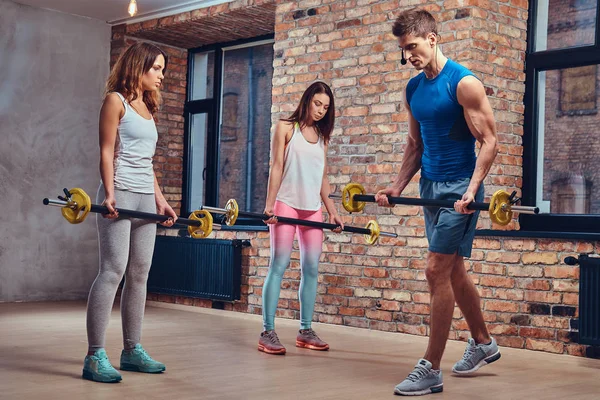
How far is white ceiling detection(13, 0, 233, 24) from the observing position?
687cm

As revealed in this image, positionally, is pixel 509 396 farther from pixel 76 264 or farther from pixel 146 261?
pixel 76 264

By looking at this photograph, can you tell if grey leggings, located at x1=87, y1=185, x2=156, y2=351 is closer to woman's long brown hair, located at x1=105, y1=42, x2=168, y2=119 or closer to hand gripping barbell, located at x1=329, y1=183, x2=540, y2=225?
woman's long brown hair, located at x1=105, y1=42, x2=168, y2=119

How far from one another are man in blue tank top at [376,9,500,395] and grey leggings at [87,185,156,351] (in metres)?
1.18

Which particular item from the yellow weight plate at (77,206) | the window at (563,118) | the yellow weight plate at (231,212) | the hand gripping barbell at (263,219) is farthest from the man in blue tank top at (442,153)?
the window at (563,118)

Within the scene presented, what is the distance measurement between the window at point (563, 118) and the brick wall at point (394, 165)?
3.6 inches

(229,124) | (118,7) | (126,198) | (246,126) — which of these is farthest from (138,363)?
(118,7)

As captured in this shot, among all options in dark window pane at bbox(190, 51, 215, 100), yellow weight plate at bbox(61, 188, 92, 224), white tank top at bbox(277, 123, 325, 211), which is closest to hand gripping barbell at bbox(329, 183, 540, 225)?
white tank top at bbox(277, 123, 325, 211)

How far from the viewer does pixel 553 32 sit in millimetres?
5164

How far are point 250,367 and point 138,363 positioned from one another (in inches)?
21.5

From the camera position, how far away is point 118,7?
23.2 ft

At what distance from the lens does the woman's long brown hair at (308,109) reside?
14.6 feet

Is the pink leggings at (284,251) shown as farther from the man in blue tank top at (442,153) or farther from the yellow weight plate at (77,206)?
the yellow weight plate at (77,206)

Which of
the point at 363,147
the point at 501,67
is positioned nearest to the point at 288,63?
the point at 363,147

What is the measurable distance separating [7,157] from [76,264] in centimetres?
110
